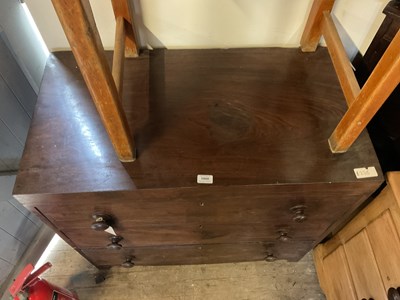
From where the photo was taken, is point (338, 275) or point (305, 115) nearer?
point (305, 115)

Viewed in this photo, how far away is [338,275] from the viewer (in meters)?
0.99

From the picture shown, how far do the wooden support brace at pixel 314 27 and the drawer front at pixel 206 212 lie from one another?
1.35 ft

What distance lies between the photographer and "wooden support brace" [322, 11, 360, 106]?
26.9 inches

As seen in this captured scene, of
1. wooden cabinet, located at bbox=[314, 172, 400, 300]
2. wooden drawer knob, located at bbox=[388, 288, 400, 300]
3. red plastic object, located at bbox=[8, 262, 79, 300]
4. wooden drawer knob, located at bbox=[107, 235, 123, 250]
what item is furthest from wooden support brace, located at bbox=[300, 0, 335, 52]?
red plastic object, located at bbox=[8, 262, 79, 300]

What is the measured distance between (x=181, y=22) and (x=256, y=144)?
39cm

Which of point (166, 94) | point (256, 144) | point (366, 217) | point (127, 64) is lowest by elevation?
point (366, 217)

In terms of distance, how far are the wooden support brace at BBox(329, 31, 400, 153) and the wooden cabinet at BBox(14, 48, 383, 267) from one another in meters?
0.05

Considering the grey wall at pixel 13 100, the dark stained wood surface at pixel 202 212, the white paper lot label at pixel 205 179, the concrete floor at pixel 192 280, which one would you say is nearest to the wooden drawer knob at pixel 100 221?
the dark stained wood surface at pixel 202 212

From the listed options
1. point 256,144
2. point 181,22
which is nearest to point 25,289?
point 256,144

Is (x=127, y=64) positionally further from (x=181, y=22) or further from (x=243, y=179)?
(x=243, y=179)

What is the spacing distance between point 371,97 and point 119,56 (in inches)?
20.5

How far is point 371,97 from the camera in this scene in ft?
1.86

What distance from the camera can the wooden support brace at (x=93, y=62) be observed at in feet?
1.40

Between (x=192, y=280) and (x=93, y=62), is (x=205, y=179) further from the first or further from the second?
(x=192, y=280)
